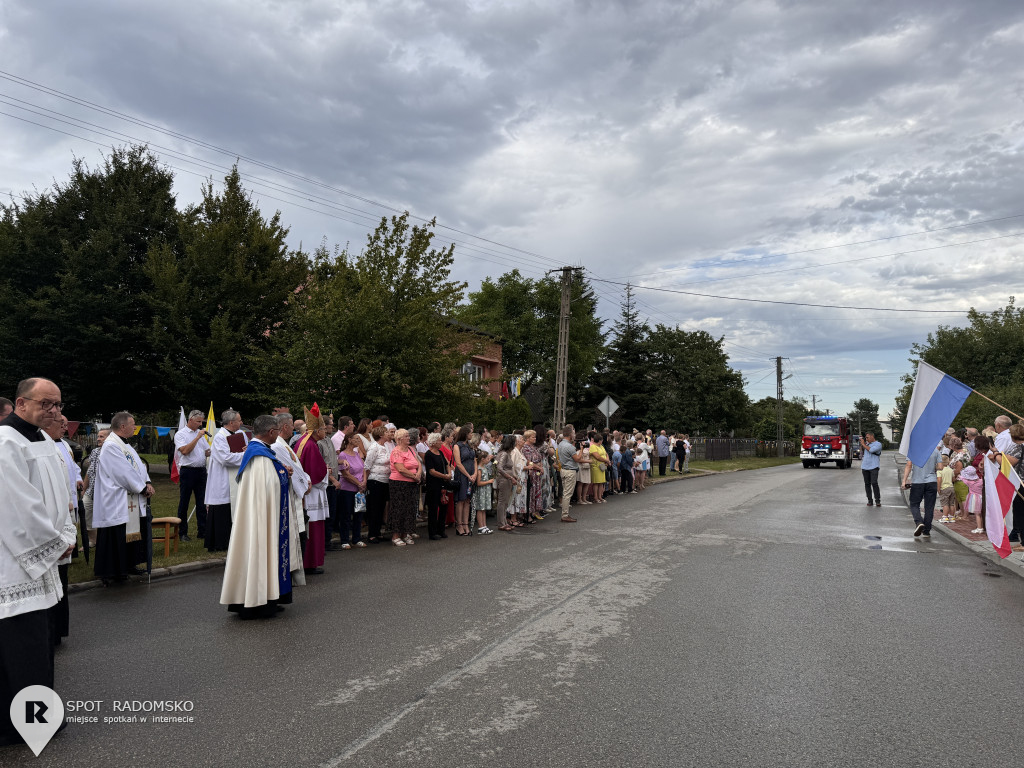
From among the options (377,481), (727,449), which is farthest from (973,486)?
(727,449)

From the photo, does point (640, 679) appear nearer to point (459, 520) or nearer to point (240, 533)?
point (240, 533)

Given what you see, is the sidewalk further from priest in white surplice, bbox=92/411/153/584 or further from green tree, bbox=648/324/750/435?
green tree, bbox=648/324/750/435

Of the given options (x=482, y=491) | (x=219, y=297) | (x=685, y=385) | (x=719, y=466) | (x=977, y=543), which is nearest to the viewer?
(x=977, y=543)

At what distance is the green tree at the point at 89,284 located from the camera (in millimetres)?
23109

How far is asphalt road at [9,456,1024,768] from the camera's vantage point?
388 centimetres

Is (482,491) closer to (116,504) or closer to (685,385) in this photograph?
(116,504)

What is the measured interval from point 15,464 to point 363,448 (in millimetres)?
7765

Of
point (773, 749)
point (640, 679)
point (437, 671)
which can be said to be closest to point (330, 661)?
point (437, 671)

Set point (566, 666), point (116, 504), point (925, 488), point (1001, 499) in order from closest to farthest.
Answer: point (566, 666) → point (116, 504) → point (1001, 499) → point (925, 488)

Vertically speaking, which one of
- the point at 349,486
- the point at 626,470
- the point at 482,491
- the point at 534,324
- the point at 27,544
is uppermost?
the point at 534,324

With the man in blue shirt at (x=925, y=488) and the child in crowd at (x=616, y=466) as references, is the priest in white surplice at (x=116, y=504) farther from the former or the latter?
the child in crowd at (x=616, y=466)

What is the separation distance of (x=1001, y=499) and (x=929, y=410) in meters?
1.39

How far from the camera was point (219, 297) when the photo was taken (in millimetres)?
24281

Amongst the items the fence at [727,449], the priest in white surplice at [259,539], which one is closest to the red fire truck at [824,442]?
the fence at [727,449]
